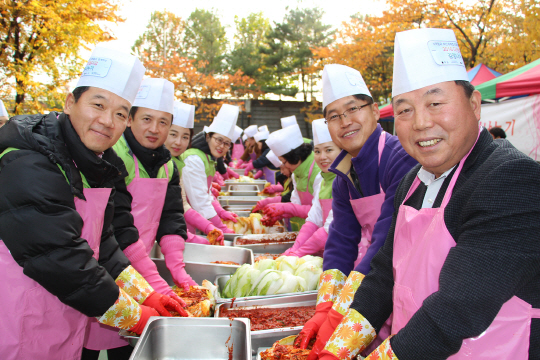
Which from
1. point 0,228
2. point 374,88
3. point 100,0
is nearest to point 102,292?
point 0,228

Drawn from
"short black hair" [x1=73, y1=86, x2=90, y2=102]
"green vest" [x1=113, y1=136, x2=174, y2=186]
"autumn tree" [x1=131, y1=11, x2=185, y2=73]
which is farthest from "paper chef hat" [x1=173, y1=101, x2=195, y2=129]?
"autumn tree" [x1=131, y1=11, x2=185, y2=73]

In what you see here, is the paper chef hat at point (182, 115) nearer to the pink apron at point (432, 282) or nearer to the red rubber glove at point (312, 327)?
the red rubber glove at point (312, 327)

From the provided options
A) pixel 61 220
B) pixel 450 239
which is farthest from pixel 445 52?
pixel 61 220

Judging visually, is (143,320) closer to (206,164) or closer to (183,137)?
(183,137)

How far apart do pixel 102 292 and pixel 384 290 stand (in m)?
1.24

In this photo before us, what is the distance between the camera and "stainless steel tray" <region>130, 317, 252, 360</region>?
165 cm

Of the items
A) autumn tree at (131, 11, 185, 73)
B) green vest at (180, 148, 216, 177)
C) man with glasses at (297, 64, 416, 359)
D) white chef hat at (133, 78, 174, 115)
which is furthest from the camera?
autumn tree at (131, 11, 185, 73)

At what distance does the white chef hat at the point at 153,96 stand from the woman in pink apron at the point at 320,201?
1541 millimetres

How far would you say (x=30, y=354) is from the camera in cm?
140

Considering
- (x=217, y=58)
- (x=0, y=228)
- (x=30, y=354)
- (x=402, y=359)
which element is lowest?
(x=30, y=354)

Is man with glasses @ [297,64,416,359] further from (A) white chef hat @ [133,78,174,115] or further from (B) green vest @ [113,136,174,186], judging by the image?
(B) green vest @ [113,136,174,186]

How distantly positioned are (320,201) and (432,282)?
2.28 meters

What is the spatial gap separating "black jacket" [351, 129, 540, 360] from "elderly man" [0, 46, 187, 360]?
4.17 ft

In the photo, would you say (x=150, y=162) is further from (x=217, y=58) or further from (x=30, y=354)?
(x=217, y=58)
